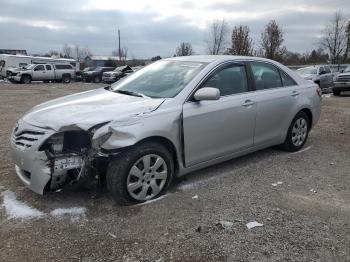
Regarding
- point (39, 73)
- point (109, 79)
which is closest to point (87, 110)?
point (109, 79)

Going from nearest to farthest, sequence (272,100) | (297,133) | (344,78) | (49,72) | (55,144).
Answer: (55,144) < (272,100) < (297,133) < (344,78) < (49,72)

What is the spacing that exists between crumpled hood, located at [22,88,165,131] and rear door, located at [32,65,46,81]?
29006 millimetres

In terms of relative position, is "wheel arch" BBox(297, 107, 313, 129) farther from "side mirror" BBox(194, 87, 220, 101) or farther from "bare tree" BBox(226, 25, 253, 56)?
"bare tree" BBox(226, 25, 253, 56)

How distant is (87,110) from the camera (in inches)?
166

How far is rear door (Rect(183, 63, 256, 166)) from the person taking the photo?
4.56m

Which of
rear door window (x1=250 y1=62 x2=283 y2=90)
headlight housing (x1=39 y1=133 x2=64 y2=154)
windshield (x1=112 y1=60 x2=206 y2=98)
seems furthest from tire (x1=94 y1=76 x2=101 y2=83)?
headlight housing (x1=39 y1=133 x2=64 y2=154)

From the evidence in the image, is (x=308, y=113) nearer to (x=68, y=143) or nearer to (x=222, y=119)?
(x=222, y=119)

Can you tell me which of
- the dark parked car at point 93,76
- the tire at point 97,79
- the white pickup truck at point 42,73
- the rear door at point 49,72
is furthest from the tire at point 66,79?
the tire at point 97,79

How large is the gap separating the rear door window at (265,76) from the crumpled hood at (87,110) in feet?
5.80

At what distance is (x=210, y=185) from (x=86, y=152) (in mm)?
1654

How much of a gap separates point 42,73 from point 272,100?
97.0 feet

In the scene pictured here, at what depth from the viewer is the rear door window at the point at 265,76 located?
18.2ft

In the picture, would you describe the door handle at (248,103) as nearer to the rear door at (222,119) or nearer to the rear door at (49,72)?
the rear door at (222,119)

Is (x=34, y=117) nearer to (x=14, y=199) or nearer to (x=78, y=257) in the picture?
(x=14, y=199)
